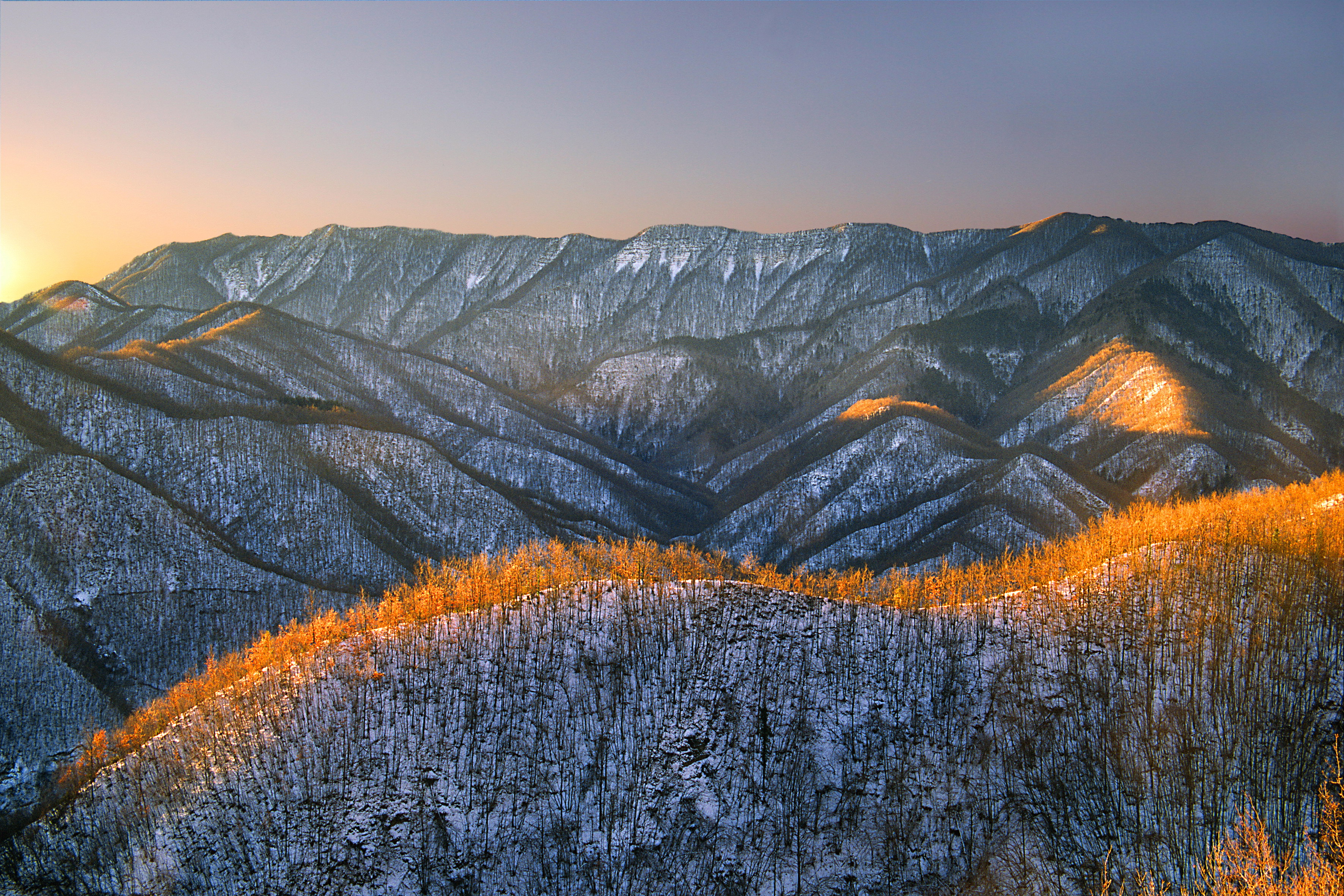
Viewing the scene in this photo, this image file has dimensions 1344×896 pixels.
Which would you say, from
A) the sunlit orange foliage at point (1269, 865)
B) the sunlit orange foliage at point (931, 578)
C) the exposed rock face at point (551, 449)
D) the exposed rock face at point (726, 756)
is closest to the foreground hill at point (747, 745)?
the exposed rock face at point (726, 756)

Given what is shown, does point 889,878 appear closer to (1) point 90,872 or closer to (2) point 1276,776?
(2) point 1276,776

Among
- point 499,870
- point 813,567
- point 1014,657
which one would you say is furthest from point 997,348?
point 499,870

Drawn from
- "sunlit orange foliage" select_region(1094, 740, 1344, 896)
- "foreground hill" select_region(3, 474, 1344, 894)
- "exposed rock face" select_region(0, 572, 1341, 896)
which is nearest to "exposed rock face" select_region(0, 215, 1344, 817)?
"foreground hill" select_region(3, 474, 1344, 894)

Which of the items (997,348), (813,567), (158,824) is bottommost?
(813,567)

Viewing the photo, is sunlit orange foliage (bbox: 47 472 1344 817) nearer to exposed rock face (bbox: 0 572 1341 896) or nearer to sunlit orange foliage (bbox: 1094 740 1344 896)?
exposed rock face (bbox: 0 572 1341 896)

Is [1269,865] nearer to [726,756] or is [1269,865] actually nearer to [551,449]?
[726,756]

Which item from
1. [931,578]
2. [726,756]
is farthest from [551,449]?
[726,756]
